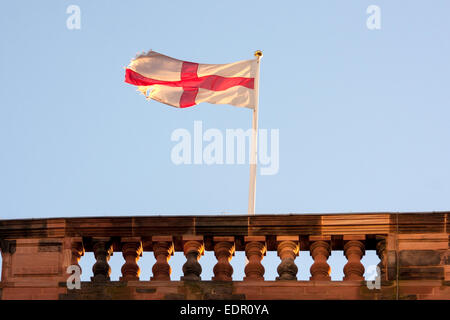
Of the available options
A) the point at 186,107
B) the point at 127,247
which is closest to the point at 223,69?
the point at 186,107

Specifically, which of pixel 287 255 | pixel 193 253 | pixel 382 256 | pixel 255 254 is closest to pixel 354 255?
pixel 382 256

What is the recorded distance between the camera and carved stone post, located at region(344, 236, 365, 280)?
16.8 metres

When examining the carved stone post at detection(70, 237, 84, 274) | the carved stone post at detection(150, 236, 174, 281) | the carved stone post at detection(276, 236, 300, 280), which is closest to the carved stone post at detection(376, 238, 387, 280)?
the carved stone post at detection(276, 236, 300, 280)

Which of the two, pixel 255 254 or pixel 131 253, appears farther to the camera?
pixel 131 253

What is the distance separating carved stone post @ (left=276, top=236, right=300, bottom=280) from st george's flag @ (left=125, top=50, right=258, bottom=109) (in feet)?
22.4

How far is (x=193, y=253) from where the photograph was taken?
1709 cm

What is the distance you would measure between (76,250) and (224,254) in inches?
74.6

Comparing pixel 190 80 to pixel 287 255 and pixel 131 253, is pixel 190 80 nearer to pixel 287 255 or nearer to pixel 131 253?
pixel 131 253

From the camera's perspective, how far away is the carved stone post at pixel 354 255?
55.2 ft

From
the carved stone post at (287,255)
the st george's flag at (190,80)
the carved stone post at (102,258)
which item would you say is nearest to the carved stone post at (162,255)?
the carved stone post at (102,258)
